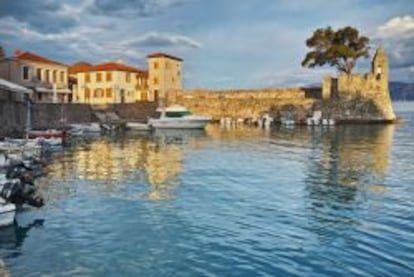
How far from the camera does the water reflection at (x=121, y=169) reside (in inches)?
760

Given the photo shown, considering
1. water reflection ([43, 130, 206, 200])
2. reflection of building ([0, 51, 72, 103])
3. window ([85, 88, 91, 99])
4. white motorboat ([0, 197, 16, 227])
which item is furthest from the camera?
window ([85, 88, 91, 99])

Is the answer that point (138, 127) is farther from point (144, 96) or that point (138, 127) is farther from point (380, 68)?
point (380, 68)

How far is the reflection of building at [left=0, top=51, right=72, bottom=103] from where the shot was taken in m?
55.7

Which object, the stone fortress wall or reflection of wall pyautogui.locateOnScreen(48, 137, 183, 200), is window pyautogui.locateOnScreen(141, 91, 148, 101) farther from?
reflection of wall pyautogui.locateOnScreen(48, 137, 183, 200)

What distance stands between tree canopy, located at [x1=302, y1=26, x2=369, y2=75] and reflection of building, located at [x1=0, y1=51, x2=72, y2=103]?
120 feet

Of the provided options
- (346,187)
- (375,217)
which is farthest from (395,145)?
(375,217)

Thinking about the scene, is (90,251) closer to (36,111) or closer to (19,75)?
(36,111)

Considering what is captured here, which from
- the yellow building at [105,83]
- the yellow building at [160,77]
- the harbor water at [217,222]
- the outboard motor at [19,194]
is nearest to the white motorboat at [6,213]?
the harbor water at [217,222]

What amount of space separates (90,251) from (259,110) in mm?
67935

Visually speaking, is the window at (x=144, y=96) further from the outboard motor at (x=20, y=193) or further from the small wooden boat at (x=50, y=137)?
the outboard motor at (x=20, y=193)

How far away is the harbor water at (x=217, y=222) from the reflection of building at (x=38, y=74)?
3354 centimetres

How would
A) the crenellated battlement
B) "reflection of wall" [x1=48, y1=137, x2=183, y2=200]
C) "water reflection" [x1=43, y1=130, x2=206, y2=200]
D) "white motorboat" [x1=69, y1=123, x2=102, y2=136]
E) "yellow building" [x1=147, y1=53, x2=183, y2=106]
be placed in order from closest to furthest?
"water reflection" [x1=43, y1=130, x2=206, y2=200]
"reflection of wall" [x1=48, y1=137, x2=183, y2=200]
"white motorboat" [x1=69, y1=123, x2=102, y2=136]
the crenellated battlement
"yellow building" [x1=147, y1=53, x2=183, y2=106]

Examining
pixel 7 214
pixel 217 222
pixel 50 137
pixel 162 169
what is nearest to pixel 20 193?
pixel 7 214

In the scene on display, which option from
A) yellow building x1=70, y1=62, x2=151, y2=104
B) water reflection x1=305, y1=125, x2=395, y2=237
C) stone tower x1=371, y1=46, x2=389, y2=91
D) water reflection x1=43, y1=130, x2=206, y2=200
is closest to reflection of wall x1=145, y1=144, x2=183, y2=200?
water reflection x1=43, y1=130, x2=206, y2=200
